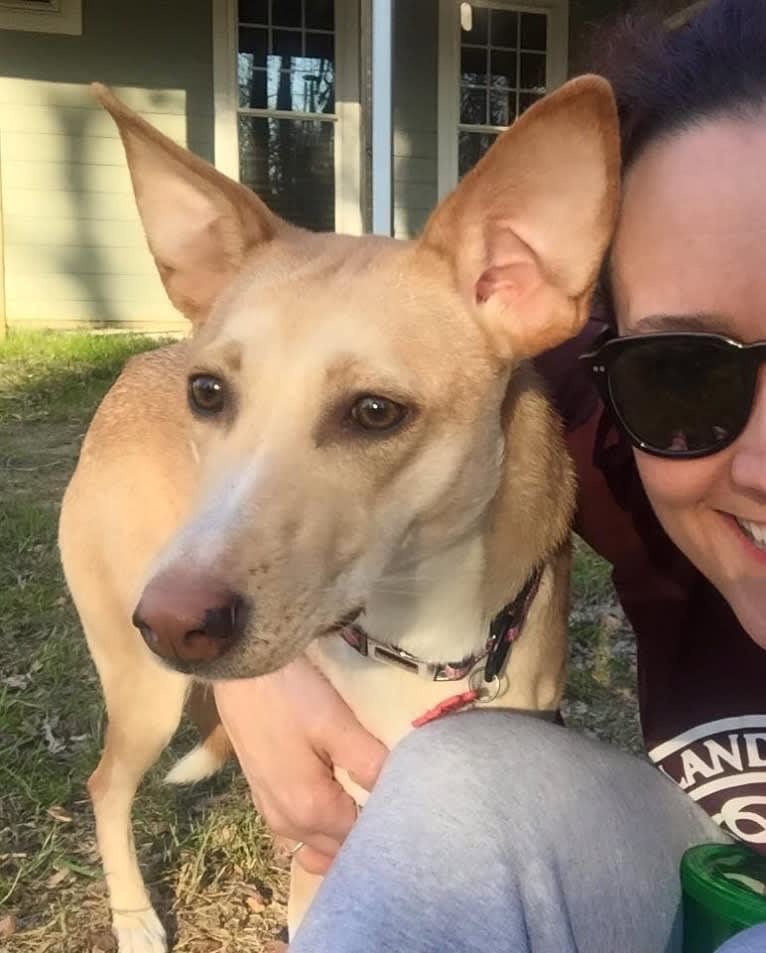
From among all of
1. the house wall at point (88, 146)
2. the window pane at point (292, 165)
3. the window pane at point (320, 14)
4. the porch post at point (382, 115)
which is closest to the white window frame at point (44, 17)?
the house wall at point (88, 146)

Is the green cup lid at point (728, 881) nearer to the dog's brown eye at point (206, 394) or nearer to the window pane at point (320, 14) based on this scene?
the dog's brown eye at point (206, 394)

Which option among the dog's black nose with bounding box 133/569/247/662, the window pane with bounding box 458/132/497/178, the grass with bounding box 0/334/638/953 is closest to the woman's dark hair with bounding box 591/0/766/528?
the dog's black nose with bounding box 133/569/247/662

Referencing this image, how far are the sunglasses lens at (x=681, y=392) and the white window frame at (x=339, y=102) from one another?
8525 mm

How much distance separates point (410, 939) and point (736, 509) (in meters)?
0.78

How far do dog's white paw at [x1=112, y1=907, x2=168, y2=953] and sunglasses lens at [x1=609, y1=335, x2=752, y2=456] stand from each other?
1792 millimetres

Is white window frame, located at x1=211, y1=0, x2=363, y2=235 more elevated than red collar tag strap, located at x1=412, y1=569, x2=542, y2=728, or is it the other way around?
white window frame, located at x1=211, y1=0, x2=363, y2=235

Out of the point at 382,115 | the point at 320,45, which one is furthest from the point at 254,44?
the point at 382,115

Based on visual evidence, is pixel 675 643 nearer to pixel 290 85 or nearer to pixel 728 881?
pixel 728 881

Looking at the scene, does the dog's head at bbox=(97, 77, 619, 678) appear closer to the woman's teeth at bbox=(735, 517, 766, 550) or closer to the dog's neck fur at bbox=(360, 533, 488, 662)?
the dog's neck fur at bbox=(360, 533, 488, 662)

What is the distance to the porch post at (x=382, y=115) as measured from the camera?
24.8 feet

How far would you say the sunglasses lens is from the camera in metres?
1.56

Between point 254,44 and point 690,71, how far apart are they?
32.1 ft

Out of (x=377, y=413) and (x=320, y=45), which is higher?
(x=320, y=45)

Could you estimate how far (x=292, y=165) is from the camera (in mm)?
11117
